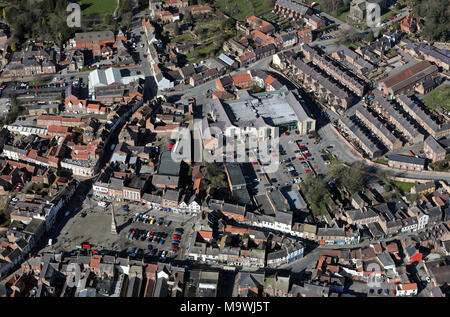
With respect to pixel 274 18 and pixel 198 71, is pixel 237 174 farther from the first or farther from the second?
pixel 274 18

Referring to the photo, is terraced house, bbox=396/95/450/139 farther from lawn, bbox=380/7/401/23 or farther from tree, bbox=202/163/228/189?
tree, bbox=202/163/228/189

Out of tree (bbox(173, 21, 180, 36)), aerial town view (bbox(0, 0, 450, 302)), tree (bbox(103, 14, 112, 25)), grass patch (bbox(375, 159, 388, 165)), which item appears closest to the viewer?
aerial town view (bbox(0, 0, 450, 302))

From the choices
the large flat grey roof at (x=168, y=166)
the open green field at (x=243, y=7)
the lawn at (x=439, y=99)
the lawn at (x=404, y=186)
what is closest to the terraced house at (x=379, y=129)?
the lawn at (x=404, y=186)

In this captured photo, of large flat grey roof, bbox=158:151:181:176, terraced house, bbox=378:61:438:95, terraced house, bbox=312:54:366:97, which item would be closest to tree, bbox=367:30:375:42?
terraced house, bbox=312:54:366:97

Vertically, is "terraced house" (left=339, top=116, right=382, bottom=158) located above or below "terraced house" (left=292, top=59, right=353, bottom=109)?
below

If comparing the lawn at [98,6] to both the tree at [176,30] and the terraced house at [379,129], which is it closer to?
the tree at [176,30]

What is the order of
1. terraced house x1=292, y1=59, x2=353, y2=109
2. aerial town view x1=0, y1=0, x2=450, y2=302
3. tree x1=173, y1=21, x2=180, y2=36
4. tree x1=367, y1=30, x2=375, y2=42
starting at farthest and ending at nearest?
tree x1=173, y1=21, x2=180, y2=36 → tree x1=367, y1=30, x2=375, y2=42 → terraced house x1=292, y1=59, x2=353, y2=109 → aerial town view x1=0, y1=0, x2=450, y2=302

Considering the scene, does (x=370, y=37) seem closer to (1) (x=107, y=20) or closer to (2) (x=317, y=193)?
(2) (x=317, y=193)

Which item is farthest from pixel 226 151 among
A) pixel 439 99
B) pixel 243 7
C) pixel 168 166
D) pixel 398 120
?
pixel 243 7
